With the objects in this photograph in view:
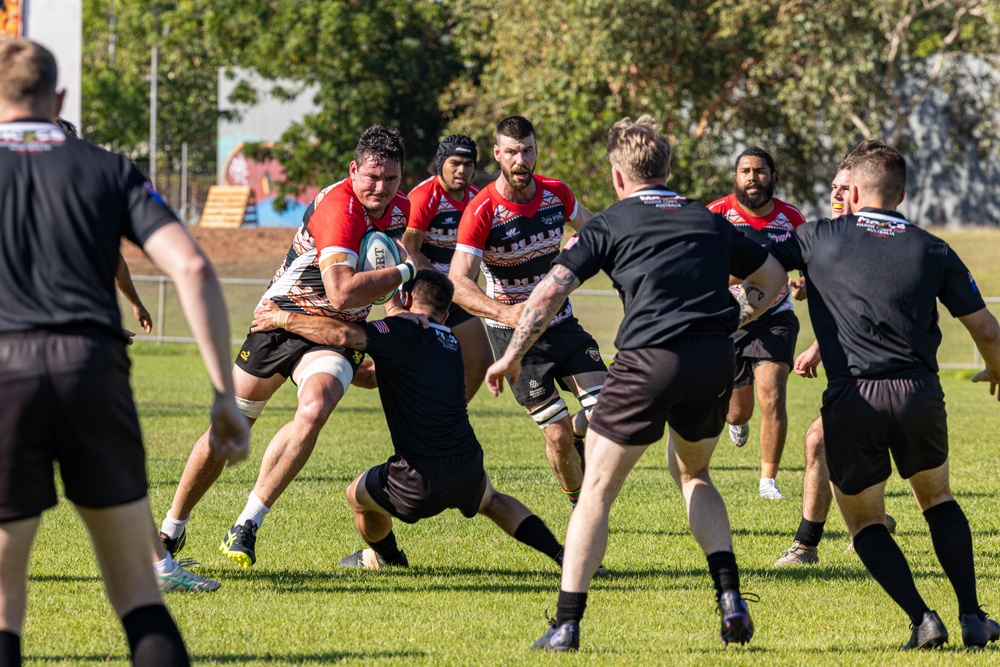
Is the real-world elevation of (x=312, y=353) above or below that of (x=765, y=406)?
above

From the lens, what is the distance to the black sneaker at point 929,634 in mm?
4957

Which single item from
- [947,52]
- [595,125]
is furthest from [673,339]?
[947,52]

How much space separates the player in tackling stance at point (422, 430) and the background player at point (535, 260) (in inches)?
51.8

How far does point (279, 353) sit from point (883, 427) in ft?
10.3

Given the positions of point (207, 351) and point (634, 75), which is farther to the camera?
point (634, 75)

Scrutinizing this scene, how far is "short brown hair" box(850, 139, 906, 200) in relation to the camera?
5.09m

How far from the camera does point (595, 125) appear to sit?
2902cm

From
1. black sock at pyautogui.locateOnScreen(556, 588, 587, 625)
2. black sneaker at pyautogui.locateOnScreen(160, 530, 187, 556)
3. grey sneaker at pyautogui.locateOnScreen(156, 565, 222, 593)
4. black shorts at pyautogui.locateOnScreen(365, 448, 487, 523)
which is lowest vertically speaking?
black sneaker at pyautogui.locateOnScreen(160, 530, 187, 556)

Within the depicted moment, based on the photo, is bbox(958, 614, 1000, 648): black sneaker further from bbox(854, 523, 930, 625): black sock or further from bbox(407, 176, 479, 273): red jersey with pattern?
bbox(407, 176, 479, 273): red jersey with pattern

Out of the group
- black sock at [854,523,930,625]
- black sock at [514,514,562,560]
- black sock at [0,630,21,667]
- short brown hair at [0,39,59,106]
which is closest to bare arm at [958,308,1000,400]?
black sock at [854,523,930,625]


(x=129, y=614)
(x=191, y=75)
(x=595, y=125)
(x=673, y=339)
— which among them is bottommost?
(x=191, y=75)

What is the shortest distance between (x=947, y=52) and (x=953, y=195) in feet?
21.8

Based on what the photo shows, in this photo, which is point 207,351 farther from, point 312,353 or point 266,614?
point 312,353

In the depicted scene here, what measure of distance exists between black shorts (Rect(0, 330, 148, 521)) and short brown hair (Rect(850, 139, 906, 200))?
314cm
